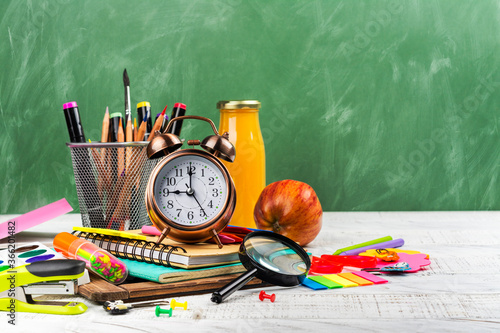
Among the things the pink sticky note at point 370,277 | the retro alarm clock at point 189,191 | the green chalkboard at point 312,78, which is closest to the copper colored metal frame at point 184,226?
the retro alarm clock at point 189,191

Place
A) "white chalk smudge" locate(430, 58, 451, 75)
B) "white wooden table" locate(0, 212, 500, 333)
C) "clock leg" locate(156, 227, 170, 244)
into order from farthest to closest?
"white chalk smudge" locate(430, 58, 451, 75) < "clock leg" locate(156, 227, 170, 244) < "white wooden table" locate(0, 212, 500, 333)

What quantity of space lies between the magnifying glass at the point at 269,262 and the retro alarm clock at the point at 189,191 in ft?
0.28

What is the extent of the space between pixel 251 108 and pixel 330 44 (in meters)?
0.43

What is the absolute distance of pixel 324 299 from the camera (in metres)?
0.80

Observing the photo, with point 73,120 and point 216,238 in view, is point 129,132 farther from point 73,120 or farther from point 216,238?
point 216,238

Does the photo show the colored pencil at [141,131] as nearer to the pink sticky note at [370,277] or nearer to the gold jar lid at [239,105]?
the gold jar lid at [239,105]

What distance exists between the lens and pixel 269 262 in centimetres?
86

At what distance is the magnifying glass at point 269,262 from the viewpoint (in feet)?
2.64

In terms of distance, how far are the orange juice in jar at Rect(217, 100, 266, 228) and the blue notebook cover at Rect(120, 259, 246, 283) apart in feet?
1.11

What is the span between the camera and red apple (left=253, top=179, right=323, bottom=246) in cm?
108

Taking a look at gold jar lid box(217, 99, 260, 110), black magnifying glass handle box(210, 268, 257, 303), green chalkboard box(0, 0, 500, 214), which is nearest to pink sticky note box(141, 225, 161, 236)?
black magnifying glass handle box(210, 268, 257, 303)

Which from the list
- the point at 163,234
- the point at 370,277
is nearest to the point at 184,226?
the point at 163,234

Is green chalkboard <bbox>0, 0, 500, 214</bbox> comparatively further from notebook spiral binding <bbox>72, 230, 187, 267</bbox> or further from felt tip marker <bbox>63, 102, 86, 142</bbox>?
notebook spiral binding <bbox>72, 230, 187, 267</bbox>

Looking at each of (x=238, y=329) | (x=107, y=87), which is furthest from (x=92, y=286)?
(x=107, y=87)
